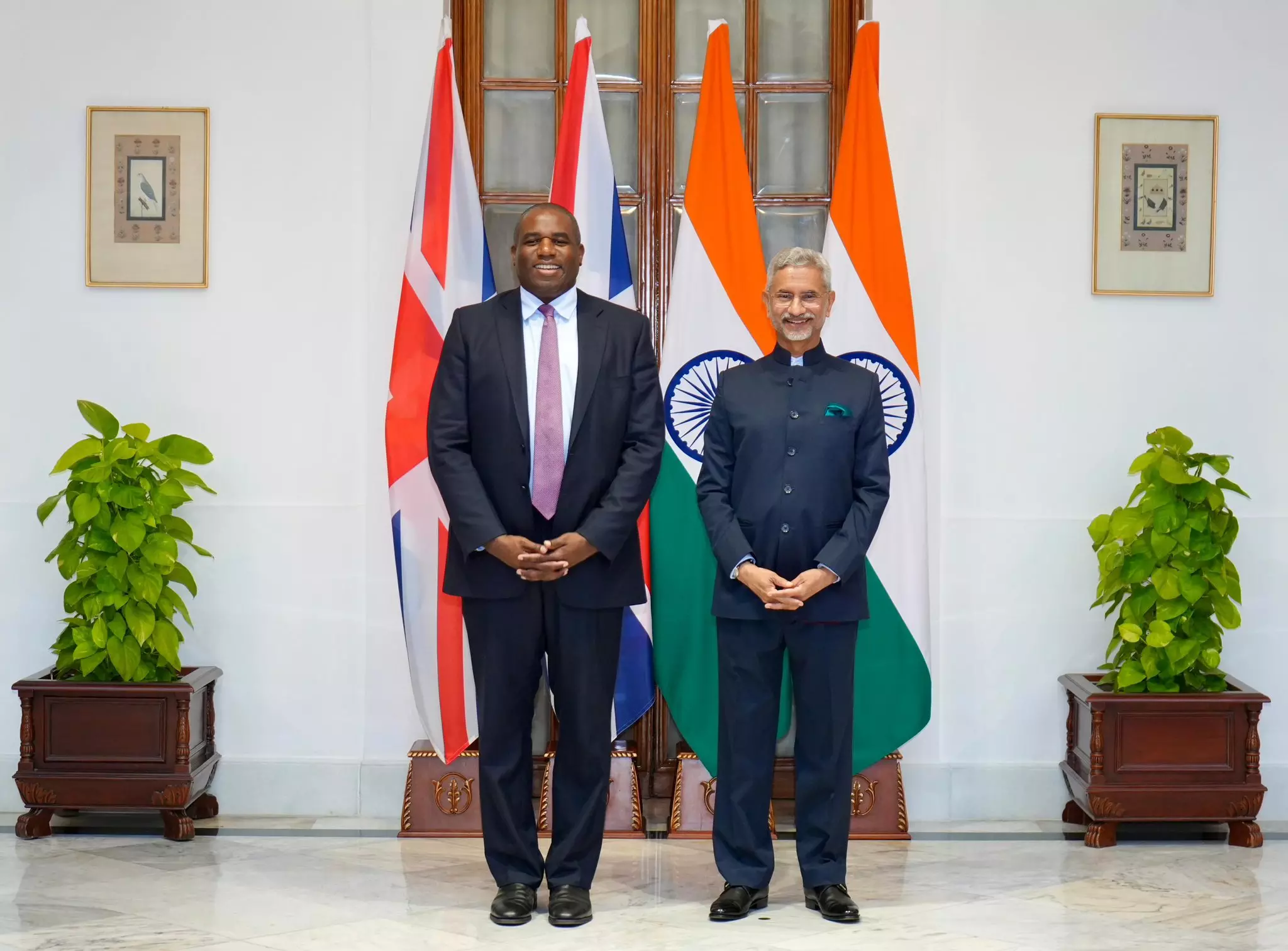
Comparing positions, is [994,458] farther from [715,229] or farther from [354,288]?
[354,288]

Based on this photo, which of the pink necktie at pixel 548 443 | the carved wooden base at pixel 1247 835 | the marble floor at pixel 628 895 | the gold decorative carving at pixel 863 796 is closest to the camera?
the marble floor at pixel 628 895

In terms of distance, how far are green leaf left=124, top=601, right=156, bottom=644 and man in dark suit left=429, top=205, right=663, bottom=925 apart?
3.81ft

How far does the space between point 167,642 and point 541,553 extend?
1.43 metres

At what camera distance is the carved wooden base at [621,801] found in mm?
3855


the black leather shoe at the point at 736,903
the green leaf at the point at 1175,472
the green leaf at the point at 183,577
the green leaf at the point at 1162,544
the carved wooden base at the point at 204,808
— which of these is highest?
the green leaf at the point at 1175,472

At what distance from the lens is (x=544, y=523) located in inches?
121

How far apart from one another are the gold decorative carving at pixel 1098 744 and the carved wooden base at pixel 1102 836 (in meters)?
0.15

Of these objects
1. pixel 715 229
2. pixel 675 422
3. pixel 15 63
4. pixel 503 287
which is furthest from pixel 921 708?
pixel 15 63

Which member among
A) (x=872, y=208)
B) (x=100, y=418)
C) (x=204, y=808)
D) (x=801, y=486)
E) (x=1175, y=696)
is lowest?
(x=204, y=808)

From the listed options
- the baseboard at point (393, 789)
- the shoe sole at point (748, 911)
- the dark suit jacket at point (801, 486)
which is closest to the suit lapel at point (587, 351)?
the dark suit jacket at point (801, 486)

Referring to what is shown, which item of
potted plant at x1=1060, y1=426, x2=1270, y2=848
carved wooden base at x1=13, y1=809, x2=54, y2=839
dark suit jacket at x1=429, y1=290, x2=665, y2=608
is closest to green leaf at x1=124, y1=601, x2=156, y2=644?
carved wooden base at x1=13, y1=809, x2=54, y2=839

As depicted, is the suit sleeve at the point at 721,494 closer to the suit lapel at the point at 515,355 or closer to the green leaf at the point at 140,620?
the suit lapel at the point at 515,355

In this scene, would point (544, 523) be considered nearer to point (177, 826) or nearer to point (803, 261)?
point (803, 261)

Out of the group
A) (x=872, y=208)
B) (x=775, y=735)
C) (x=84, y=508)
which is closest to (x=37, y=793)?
(x=84, y=508)
